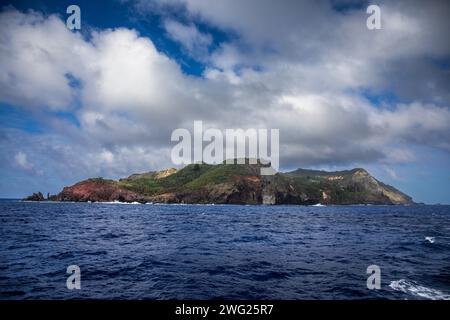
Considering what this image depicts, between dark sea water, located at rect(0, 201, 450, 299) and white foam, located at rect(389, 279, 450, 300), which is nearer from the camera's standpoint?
dark sea water, located at rect(0, 201, 450, 299)

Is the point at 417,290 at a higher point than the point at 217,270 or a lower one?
lower

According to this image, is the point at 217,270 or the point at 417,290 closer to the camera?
the point at 417,290

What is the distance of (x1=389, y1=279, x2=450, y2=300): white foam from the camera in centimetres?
1652

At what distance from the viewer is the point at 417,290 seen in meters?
17.6

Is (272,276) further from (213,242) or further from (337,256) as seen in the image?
(213,242)

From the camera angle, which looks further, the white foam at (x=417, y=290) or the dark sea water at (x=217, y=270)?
the white foam at (x=417, y=290)

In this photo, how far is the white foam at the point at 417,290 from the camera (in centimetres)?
1652
